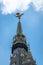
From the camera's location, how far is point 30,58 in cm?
11431

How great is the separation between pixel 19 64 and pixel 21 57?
570 centimetres

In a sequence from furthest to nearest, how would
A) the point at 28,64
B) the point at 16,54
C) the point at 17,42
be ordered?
the point at 17,42, the point at 16,54, the point at 28,64

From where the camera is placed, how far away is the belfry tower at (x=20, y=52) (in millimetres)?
111944

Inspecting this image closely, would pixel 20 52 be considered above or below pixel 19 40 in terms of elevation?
below

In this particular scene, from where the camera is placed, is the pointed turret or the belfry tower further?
the pointed turret

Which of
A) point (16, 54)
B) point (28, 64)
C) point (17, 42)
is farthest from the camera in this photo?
point (17, 42)

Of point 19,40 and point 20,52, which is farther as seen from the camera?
point 19,40

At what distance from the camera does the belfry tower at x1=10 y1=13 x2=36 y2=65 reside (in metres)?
112

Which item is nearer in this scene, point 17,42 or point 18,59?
point 18,59

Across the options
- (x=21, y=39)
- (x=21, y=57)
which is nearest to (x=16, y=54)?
(x=21, y=57)

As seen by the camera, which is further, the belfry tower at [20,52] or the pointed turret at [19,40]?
the pointed turret at [19,40]

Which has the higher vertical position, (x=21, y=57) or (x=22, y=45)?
(x=22, y=45)

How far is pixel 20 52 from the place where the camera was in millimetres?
118500

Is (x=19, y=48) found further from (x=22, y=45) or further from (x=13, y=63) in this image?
(x=13, y=63)
